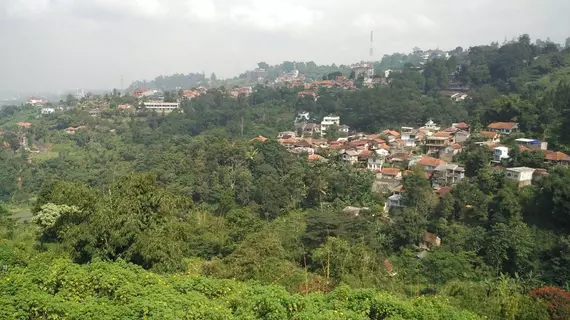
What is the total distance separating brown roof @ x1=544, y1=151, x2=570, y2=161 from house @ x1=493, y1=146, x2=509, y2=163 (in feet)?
5.71

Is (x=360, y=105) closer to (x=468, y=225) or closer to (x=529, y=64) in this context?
(x=529, y=64)

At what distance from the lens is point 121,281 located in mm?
7793

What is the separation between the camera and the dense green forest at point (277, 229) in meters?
7.53

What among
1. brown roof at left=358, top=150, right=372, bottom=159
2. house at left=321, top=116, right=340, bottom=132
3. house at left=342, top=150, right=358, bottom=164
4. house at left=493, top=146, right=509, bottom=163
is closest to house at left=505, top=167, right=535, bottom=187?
house at left=493, top=146, right=509, bottom=163

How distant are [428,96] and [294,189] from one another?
25682 millimetres

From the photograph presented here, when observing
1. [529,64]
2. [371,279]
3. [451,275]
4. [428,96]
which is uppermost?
[529,64]

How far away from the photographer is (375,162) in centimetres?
2595

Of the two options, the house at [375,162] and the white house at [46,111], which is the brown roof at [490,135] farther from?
the white house at [46,111]

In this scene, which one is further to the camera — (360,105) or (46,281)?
(360,105)

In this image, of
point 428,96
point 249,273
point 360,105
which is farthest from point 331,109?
point 249,273

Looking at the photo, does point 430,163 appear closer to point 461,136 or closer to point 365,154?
point 365,154

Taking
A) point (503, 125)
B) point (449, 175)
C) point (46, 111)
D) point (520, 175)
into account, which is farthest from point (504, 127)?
point (46, 111)

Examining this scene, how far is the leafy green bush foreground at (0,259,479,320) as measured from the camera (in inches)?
256

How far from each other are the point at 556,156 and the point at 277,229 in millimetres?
13474
